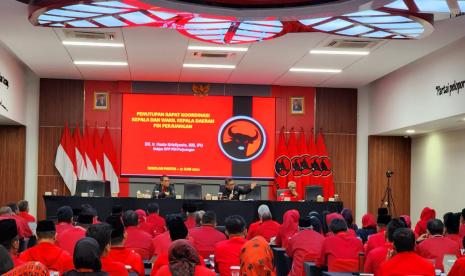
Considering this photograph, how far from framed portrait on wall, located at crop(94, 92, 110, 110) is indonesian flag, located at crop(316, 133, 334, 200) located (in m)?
5.49

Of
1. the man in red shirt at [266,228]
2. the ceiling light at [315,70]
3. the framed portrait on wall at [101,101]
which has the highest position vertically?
the ceiling light at [315,70]

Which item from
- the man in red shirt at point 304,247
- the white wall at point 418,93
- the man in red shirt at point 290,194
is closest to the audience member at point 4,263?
the man in red shirt at point 304,247

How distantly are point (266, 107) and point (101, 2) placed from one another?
9.02m

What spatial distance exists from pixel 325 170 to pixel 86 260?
46.1 feet

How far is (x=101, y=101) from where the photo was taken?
57.6 feet

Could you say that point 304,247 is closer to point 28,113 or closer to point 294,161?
point 294,161

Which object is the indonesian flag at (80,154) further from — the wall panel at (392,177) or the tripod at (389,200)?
the tripod at (389,200)

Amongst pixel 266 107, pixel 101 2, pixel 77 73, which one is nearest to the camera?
pixel 101 2

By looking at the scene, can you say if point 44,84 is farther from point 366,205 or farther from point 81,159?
point 366,205

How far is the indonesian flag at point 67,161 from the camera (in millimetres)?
17047

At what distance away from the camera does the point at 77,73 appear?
1656 cm

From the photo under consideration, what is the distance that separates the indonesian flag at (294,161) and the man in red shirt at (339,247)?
9302 mm

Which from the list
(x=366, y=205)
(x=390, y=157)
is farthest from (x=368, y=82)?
(x=366, y=205)

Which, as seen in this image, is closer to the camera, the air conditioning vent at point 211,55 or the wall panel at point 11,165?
the air conditioning vent at point 211,55
